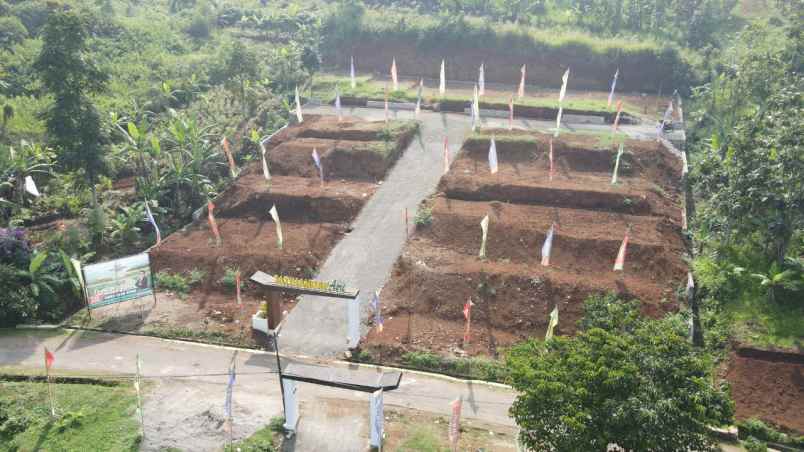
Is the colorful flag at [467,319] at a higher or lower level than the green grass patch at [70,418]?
higher

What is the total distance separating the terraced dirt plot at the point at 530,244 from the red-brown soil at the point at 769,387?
3.16 metres

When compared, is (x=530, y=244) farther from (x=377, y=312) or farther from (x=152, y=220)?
(x=152, y=220)

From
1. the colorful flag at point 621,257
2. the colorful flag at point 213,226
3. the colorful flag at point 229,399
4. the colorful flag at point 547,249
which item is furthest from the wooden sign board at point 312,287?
the colorful flag at point 621,257

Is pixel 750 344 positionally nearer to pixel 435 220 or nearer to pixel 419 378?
pixel 419 378

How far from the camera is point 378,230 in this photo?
2934 cm

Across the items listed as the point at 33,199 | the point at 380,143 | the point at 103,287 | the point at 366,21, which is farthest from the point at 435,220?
the point at 366,21

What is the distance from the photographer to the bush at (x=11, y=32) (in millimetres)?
45219

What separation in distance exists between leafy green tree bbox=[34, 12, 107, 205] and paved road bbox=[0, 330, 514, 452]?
314 inches

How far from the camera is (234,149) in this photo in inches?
1467

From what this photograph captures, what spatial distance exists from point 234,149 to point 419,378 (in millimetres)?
20674

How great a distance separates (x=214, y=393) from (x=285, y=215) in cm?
1213

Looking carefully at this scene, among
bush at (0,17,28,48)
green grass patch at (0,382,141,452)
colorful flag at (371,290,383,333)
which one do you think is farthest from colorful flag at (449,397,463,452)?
bush at (0,17,28,48)

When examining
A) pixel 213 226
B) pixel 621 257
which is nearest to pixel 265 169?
pixel 213 226

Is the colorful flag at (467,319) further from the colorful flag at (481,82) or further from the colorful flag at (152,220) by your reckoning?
the colorful flag at (481,82)
